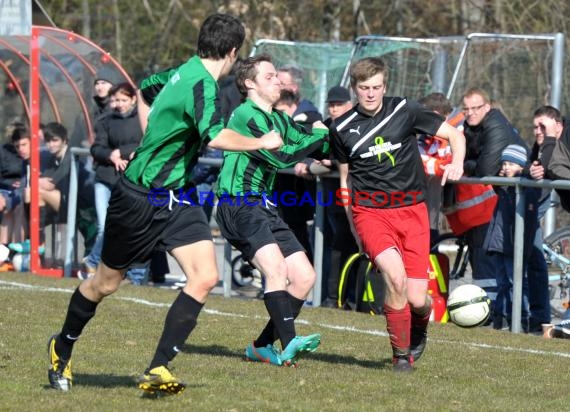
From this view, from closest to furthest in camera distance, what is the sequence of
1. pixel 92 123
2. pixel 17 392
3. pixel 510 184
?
pixel 17 392 < pixel 510 184 < pixel 92 123

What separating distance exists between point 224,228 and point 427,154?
3.01 m

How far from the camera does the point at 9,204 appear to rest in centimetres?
1510

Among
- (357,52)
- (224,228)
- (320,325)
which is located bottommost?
(320,325)

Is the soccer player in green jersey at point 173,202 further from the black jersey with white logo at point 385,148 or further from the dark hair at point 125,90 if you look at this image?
the dark hair at point 125,90

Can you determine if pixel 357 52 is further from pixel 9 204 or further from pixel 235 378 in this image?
pixel 235 378

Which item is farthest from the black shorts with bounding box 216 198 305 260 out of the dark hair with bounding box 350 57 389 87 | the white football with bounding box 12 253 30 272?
the white football with bounding box 12 253 30 272

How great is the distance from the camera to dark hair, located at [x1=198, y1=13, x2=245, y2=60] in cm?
666

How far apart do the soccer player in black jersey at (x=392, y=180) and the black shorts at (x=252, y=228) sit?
527 mm

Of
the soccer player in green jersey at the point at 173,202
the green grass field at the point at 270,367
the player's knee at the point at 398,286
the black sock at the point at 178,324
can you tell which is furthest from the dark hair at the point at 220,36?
the player's knee at the point at 398,286

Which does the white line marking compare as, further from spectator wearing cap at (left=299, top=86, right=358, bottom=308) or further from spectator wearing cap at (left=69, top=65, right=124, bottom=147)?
spectator wearing cap at (left=69, top=65, right=124, bottom=147)

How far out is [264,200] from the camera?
28.4 feet

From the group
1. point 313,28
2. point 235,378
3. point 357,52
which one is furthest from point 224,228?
point 313,28

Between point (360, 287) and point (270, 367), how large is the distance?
11.8ft

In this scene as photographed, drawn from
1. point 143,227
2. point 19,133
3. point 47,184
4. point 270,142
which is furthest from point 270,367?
point 19,133
